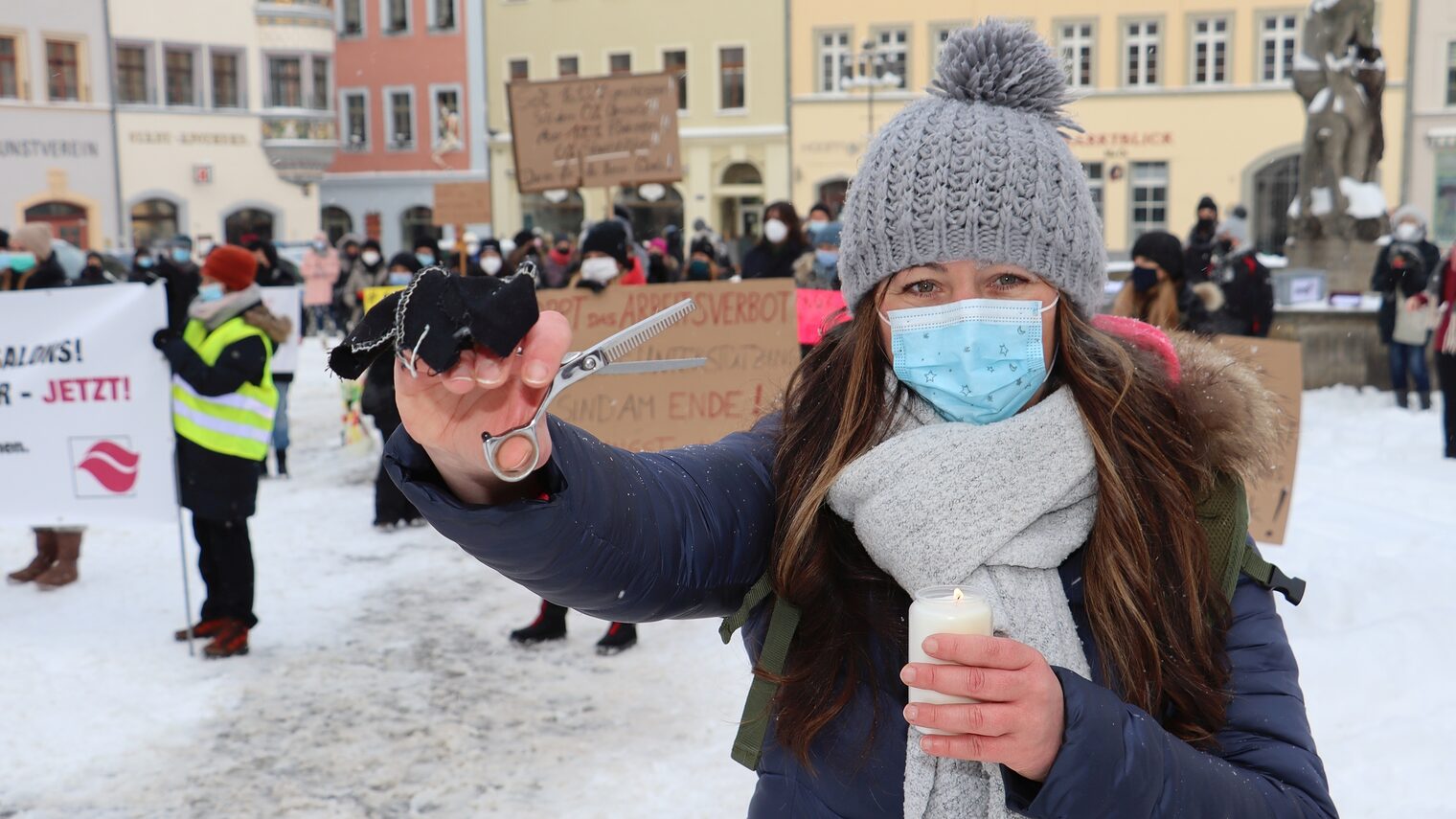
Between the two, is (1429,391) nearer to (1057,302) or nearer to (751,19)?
(1057,302)

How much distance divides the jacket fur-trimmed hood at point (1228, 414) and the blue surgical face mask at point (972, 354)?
212 mm

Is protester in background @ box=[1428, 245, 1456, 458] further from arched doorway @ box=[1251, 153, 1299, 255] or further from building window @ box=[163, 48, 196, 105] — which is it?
building window @ box=[163, 48, 196, 105]

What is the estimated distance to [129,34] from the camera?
33.3 metres

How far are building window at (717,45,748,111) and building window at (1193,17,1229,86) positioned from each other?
40.5 ft

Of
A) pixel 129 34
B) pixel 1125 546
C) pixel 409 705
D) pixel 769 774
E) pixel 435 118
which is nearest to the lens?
pixel 1125 546

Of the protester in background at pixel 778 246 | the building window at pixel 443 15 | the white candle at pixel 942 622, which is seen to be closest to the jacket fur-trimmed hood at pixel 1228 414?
the white candle at pixel 942 622

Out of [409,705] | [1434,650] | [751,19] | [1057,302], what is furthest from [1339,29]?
[751,19]

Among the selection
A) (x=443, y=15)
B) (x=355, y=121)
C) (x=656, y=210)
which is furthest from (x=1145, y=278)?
(x=355, y=121)

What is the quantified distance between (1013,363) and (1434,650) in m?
4.16

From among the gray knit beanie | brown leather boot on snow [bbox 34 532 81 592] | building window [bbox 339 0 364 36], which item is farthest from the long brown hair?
building window [bbox 339 0 364 36]

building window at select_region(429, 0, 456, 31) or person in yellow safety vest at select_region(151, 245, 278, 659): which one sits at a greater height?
building window at select_region(429, 0, 456, 31)

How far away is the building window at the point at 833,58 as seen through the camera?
35812mm

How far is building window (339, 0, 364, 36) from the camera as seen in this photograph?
1596 inches

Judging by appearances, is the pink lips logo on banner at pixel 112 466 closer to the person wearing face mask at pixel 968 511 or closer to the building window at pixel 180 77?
the person wearing face mask at pixel 968 511
